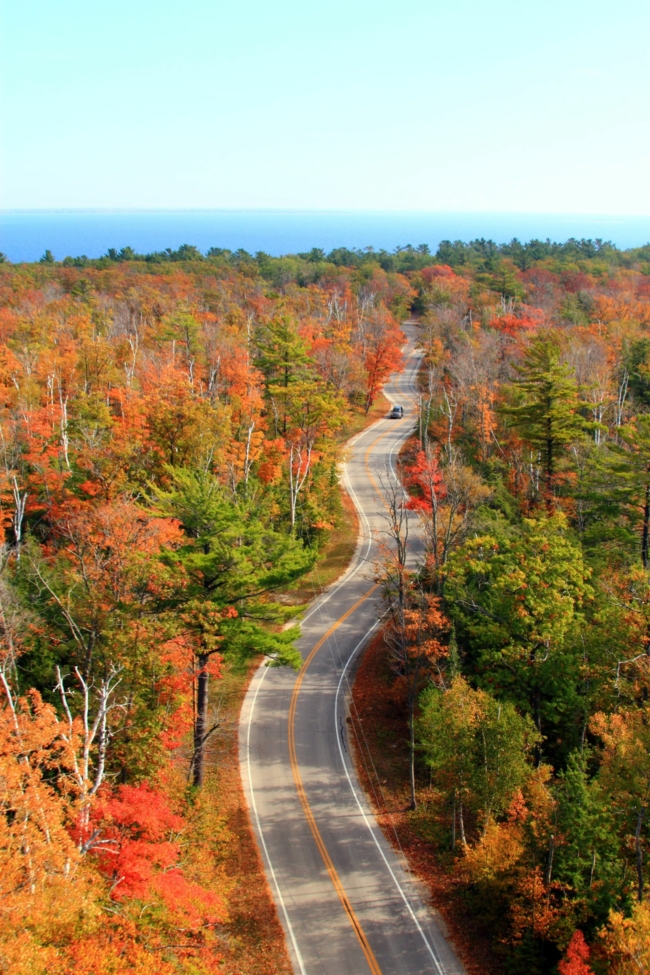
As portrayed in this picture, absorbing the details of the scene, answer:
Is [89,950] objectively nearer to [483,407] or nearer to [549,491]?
[549,491]

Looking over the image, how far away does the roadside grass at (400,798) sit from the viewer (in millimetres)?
18234

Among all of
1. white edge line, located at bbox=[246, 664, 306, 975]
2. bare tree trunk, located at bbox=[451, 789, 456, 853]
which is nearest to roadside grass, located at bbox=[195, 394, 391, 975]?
white edge line, located at bbox=[246, 664, 306, 975]

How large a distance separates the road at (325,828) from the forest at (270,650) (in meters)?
1.73

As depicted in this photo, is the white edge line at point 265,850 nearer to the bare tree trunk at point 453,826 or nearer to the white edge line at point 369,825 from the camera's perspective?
the white edge line at point 369,825

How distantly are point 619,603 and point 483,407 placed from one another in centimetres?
2386

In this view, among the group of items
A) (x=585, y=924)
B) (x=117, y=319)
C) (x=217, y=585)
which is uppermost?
(x=117, y=319)

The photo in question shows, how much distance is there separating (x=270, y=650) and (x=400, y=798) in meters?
8.30

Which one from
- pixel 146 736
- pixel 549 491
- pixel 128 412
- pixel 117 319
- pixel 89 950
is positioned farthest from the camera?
pixel 117 319

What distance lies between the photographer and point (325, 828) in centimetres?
2167

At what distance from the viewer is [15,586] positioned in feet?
75.5

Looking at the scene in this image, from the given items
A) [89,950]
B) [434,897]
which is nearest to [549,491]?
[434,897]

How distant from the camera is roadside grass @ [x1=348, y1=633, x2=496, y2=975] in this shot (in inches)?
718

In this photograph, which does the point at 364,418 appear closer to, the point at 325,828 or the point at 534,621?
the point at 534,621

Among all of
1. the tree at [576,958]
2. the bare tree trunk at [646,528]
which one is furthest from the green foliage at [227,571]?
the bare tree trunk at [646,528]
